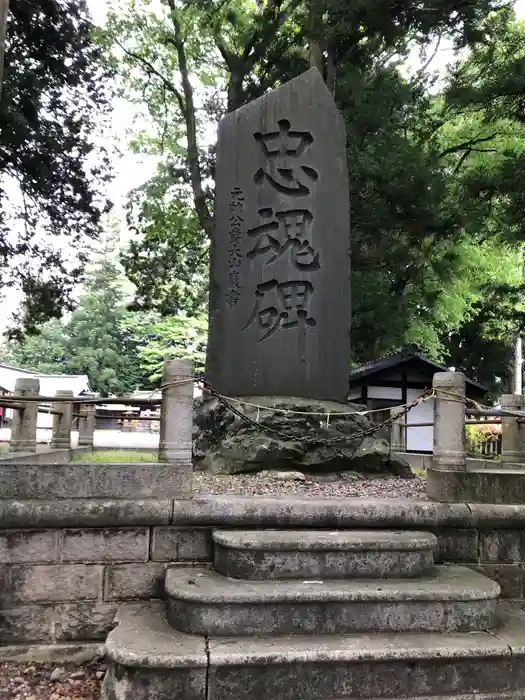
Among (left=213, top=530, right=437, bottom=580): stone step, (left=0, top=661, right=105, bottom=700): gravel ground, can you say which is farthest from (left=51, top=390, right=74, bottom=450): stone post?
(left=213, top=530, right=437, bottom=580): stone step

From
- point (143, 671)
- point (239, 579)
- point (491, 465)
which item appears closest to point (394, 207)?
point (491, 465)

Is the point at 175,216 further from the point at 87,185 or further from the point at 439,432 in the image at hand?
the point at 439,432

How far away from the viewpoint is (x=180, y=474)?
390cm

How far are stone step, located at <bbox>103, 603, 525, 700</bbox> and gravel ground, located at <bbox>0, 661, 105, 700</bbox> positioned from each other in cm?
48

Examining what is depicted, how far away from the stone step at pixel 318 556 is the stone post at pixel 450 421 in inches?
29.9

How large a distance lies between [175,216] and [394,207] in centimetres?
625

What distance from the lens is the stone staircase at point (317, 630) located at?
283 centimetres

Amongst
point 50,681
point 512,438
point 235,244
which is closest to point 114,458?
point 235,244

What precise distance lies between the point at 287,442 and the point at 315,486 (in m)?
0.54

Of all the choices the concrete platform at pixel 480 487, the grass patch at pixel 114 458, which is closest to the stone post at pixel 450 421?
the concrete platform at pixel 480 487

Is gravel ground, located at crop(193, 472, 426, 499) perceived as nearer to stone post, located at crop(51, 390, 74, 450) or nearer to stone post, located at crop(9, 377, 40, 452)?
stone post, located at crop(9, 377, 40, 452)

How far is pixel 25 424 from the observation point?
637 cm

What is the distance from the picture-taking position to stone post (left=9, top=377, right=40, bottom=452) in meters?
6.14

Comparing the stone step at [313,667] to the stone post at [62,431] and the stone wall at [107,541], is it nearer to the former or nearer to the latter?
the stone wall at [107,541]
